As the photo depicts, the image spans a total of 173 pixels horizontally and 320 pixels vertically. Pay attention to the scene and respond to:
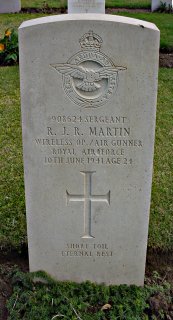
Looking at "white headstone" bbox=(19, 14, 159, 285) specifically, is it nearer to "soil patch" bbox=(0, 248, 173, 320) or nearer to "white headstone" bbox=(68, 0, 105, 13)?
"soil patch" bbox=(0, 248, 173, 320)

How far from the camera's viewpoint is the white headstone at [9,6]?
42.1 ft

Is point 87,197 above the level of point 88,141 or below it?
below

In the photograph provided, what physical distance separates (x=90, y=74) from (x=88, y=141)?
1.42ft

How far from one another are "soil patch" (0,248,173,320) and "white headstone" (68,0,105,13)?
6132 millimetres

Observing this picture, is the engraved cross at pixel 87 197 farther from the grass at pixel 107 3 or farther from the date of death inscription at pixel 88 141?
the grass at pixel 107 3

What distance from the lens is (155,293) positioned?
332 cm

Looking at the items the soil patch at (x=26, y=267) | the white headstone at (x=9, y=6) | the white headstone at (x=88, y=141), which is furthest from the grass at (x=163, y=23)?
the white headstone at (x=88, y=141)

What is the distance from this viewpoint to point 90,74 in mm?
2721

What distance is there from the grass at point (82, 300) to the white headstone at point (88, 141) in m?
0.09

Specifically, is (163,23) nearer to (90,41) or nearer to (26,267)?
(26,267)

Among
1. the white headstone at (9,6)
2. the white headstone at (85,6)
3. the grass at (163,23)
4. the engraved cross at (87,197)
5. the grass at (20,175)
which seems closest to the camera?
the engraved cross at (87,197)

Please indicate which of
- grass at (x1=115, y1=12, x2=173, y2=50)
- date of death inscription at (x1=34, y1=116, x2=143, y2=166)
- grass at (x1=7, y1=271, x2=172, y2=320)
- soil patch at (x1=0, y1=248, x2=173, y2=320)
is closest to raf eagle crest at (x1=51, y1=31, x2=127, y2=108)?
date of death inscription at (x1=34, y1=116, x2=143, y2=166)

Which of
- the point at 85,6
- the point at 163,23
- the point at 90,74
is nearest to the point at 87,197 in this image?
the point at 90,74

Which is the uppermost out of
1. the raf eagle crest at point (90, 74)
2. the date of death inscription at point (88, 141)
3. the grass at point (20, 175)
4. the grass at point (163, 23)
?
the grass at point (163, 23)
